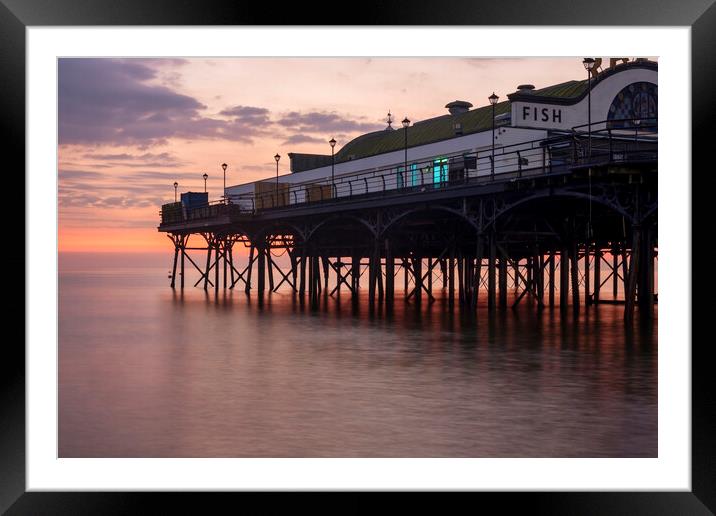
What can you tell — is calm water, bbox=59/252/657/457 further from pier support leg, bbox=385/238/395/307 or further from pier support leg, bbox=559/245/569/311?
pier support leg, bbox=385/238/395/307

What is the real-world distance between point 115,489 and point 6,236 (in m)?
2.49

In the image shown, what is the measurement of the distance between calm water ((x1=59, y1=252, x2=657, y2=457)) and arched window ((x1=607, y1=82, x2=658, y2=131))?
533 inches

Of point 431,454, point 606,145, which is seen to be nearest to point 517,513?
point 431,454

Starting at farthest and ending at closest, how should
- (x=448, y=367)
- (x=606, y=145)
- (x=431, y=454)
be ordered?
(x=606, y=145)
(x=448, y=367)
(x=431, y=454)

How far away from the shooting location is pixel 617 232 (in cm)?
3981

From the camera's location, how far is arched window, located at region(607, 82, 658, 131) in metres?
39.3

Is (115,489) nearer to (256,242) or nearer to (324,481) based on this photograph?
(324,481)

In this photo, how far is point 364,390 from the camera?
15.4 metres

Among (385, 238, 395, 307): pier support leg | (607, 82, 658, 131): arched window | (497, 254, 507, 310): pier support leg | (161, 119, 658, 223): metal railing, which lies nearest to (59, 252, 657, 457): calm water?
(497, 254, 507, 310): pier support leg
